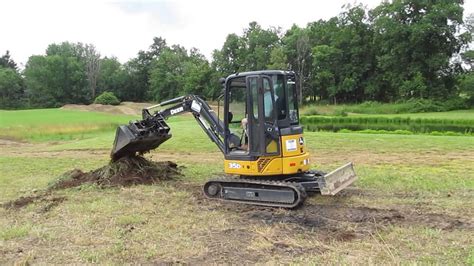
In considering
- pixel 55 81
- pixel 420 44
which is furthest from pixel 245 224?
pixel 55 81

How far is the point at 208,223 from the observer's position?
24.2 feet

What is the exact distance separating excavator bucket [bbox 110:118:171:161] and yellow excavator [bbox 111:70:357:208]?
2260 mm

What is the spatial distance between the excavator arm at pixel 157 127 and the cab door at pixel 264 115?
1.39m

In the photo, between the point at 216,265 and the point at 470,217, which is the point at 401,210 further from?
the point at 216,265

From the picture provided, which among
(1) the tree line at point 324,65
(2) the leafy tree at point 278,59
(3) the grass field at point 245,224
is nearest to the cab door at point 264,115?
(3) the grass field at point 245,224

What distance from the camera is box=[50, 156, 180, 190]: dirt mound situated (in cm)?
1053

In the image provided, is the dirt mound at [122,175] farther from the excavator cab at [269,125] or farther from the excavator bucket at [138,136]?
the excavator cab at [269,125]

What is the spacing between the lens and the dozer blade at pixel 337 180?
8.02 meters

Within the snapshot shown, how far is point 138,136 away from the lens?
10.6 m

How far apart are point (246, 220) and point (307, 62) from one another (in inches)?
2518

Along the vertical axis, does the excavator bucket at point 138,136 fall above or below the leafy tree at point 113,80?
below

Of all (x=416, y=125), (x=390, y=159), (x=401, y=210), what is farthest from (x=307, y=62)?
(x=401, y=210)

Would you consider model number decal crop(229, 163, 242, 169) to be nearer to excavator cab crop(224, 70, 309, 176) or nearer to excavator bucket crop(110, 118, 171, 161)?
excavator cab crop(224, 70, 309, 176)

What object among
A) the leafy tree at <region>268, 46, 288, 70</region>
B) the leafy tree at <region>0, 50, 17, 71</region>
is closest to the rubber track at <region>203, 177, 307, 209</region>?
the leafy tree at <region>268, 46, 288, 70</region>
